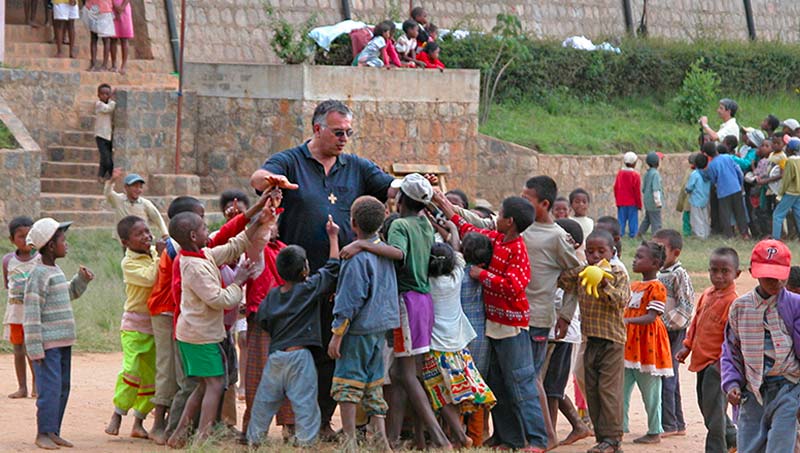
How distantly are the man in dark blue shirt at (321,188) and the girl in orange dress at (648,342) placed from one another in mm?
1906

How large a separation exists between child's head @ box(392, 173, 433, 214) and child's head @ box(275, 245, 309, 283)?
653 mm

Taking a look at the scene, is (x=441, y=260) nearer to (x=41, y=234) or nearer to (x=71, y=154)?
(x=41, y=234)

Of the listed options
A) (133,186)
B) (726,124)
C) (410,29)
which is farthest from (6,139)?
(726,124)

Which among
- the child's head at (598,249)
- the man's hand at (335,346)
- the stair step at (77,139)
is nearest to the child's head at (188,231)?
the man's hand at (335,346)

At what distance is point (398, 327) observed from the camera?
7586 mm

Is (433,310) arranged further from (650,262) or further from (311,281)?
(650,262)

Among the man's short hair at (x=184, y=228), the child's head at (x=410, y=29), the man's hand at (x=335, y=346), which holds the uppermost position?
the child's head at (x=410, y=29)

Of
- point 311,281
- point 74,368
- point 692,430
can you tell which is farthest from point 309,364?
point 74,368

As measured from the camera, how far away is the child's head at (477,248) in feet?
25.8

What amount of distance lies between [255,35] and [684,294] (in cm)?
1532

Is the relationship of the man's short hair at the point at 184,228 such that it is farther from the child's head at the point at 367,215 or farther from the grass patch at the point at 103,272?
the grass patch at the point at 103,272

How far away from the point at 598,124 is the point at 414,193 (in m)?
18.2

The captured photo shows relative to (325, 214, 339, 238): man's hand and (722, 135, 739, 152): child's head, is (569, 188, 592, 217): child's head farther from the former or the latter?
(722, 135, 739, 152): child's head

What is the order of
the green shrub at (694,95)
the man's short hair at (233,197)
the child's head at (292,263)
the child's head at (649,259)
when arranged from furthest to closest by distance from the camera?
the green shrub at (694,95), the man's short hair at (233,197), the child's head at (649,259), the child's head at (292,263)
